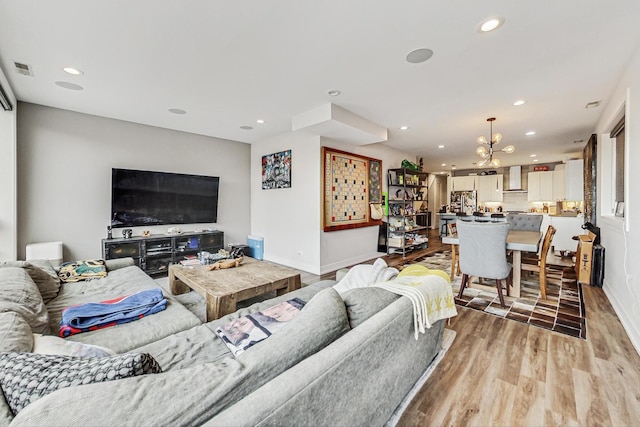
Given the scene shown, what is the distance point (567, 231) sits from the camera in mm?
5859

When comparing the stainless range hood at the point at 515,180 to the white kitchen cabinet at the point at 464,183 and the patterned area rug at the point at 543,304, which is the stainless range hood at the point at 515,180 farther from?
the patterned area rug at the point at 543,304

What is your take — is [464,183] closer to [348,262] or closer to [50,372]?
[348,262]

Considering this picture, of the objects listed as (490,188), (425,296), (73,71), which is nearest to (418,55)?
(425,296)

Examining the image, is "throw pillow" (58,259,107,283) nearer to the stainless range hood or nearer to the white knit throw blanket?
the white knit throw blanket

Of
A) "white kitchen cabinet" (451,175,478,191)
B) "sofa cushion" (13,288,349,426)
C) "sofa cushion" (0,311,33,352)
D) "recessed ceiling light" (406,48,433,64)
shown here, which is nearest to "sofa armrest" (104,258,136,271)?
"sofa cushion" (0,311,33,352)

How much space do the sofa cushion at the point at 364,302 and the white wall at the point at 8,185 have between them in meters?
4.42

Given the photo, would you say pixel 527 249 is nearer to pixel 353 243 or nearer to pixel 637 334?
pixel 637 334

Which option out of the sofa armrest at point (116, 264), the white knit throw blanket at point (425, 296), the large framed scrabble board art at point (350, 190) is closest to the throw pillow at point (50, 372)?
the white knit throw blanket at point (425, 296)

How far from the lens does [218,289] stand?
2.33 metres

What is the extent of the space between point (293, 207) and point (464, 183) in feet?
24.2

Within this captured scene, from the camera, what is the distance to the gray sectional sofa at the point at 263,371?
0.65 metres

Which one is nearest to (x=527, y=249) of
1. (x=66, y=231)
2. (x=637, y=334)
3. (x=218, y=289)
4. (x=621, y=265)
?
(x=621, y=265)

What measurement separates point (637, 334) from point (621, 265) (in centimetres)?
89

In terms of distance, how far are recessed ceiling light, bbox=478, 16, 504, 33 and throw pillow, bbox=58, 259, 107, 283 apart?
4.11 m
